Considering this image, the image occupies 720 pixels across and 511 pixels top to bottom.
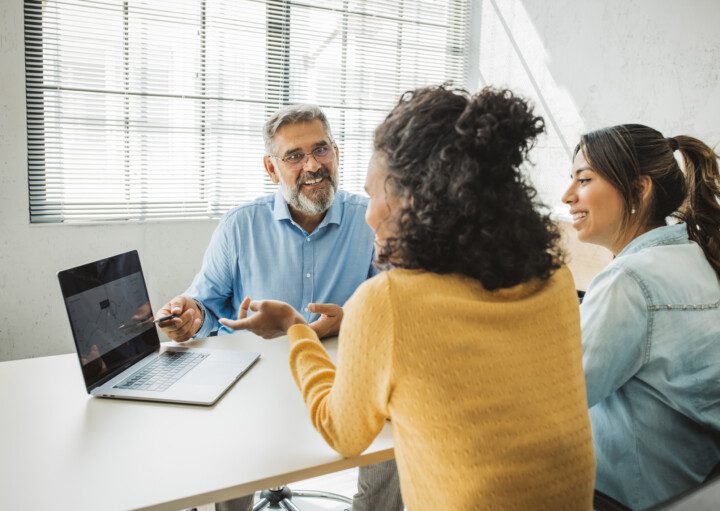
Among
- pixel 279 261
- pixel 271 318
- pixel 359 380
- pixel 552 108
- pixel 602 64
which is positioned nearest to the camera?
pixel 359 380

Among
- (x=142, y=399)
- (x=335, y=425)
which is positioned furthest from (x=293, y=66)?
(x=335, y=425)

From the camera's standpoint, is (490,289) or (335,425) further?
(335,425)

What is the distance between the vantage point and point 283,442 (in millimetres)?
1126

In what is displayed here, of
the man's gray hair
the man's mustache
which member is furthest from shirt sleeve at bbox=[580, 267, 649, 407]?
the man's gray hair

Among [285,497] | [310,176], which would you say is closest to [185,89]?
[310,176]

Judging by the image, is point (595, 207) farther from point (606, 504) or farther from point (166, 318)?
point (166, 318)

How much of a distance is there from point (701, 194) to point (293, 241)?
1.28m

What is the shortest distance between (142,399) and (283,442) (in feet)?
1.23

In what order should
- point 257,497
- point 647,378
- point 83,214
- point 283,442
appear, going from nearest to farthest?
point 283,442
point 647,378
point 257,497
point 83,214

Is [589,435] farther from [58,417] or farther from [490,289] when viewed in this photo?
[58,417]

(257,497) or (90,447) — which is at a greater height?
(90,447)

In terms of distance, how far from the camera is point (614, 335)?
3.96 ft

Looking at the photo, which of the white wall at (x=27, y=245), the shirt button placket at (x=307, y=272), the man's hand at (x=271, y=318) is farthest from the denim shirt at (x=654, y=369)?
the white wall at (x=27, y=245)

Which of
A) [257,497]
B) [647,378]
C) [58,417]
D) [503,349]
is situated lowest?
[257,497]
